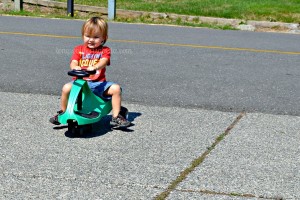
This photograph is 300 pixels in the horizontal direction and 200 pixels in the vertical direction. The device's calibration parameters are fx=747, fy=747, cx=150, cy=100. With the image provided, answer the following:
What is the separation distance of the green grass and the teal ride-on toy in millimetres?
10112

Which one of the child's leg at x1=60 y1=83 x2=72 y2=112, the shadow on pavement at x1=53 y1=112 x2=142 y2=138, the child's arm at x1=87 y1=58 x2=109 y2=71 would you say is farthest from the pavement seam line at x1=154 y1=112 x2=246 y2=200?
the child's leg at x1=60 y1=83 x2=72 y2=112

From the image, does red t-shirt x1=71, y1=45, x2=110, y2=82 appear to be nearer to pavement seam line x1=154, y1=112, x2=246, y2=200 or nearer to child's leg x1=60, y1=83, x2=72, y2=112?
child's leg x1=60, y1=83, x2=72, y2=112

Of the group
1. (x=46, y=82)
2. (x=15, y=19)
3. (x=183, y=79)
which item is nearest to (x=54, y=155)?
(x=46, y=82)

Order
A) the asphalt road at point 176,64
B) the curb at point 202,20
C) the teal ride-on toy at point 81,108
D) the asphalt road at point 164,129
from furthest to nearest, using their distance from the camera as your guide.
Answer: the curb at point 202,20, the asphalt road at point 176,64, the teal ride-on toy at point 81,108, the asphalt road at point 164,129

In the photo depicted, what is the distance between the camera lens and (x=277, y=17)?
1593cm

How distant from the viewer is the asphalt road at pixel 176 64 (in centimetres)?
798

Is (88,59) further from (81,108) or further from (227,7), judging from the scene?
(227,7)

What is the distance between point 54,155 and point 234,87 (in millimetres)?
3502

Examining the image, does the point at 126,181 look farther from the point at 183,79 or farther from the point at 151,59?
the point at 151,59

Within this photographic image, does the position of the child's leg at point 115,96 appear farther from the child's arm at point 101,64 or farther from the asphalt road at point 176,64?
the asphalt road at point 176,64

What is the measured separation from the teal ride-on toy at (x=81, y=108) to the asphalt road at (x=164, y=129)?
11cm

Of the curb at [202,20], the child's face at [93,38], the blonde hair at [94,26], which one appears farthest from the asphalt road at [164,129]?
the curb at [202,20]

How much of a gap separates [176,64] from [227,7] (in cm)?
770

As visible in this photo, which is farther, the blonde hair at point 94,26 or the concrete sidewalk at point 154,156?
the blonde hair at point 94,26
